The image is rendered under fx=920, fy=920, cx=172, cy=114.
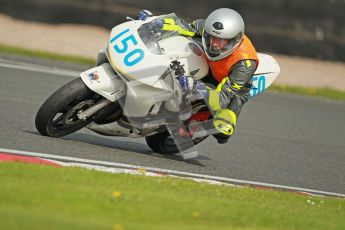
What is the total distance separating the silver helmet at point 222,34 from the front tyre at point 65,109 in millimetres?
1141

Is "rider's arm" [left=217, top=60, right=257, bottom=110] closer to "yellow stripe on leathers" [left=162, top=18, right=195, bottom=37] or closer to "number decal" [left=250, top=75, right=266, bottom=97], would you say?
"number decal" [left=250, top=75, right=266, bottom=97]

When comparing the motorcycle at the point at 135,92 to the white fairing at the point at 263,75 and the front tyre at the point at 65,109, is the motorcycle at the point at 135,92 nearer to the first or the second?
the front tyre at the point at 65,109

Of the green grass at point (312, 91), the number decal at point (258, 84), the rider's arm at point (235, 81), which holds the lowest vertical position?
the green grass at point (312, 91)

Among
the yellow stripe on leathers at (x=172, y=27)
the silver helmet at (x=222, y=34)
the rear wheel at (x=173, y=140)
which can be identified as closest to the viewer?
the silver helmet at (x=222, y=34)

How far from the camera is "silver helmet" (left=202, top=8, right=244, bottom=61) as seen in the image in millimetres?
8094

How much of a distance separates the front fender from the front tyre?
7 centimetres

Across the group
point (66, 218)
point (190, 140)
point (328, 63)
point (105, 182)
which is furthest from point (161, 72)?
point (328, 63)

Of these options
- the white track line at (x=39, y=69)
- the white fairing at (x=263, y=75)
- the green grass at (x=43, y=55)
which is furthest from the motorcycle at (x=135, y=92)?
the green grass at (x=43, y=55)

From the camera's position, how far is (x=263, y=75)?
8.70 metres

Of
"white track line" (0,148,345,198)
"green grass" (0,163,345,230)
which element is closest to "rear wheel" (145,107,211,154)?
"white track line" (0,148,345,198)

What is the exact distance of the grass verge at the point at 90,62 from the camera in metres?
15.8

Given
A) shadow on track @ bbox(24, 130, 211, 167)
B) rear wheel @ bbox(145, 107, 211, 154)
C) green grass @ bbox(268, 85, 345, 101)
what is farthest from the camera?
green grass @ bbox(268, 85, 345, 101)

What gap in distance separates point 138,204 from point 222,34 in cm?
250

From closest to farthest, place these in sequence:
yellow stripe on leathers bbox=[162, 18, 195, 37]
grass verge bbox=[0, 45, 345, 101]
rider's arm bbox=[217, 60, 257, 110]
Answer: rider's arm bbox=[217, 60, 257, 110] < yellow stripe on leathers bbox=[162, 18, 195, 37] < grass verge bbox=[0, 45, 345, 101]
